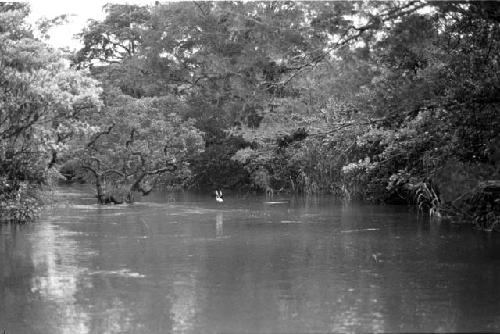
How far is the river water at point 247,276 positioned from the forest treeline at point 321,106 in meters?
1.05

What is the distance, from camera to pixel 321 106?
2533 centimetres

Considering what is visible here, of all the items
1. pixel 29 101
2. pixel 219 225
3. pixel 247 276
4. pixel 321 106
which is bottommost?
pixel 247 276

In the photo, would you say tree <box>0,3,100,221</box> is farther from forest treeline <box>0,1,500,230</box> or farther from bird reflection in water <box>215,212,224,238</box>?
bird reflection in water <box>215,212,224,238</box>

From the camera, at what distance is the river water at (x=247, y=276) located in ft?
22.9

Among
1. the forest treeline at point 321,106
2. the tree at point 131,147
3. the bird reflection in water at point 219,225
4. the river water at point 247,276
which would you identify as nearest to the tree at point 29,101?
the forest treeline at point 321,106

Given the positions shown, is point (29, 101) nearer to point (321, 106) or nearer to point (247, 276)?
point (247, 276)

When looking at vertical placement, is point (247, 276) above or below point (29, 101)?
A: below

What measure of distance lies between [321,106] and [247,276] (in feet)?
54.6

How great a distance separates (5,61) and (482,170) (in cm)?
640

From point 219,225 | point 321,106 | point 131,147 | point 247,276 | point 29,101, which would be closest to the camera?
point 247,276

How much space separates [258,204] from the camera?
72.3ft

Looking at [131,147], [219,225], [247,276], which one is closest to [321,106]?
[131,147]

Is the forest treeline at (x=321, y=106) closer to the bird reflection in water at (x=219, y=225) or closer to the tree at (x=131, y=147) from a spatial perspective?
the tree at (x=131, y=147)

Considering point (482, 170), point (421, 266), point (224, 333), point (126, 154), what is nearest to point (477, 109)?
point (482, 170)
